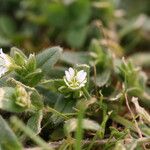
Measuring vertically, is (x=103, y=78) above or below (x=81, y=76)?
below

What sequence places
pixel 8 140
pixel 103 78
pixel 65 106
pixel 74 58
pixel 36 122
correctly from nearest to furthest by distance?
1. pixel 8 140
2. pixel 36 122
3. pixel 65 106
4. pixel 103 78
5. pixel 74 58

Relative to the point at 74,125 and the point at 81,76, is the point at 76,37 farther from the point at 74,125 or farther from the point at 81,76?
the point at 74,125

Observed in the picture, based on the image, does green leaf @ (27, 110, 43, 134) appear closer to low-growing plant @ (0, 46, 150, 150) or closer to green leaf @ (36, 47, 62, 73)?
low-growing plant @ (0, 46, 150, 150)

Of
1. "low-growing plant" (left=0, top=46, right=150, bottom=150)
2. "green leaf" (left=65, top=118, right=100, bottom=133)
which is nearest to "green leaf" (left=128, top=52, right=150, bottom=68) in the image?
"low-growing plant" (left=0, top=46, right=150, bottom=150)

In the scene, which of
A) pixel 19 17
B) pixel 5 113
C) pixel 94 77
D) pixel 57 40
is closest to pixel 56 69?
pixel 94 77

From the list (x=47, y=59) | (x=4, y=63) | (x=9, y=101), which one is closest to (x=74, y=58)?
(x=47, y=59)

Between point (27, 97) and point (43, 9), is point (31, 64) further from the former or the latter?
point (43, 9)

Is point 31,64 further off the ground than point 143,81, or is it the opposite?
point 31,64

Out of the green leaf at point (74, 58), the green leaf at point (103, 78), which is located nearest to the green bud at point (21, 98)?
the green leaf at point (103, 78)
